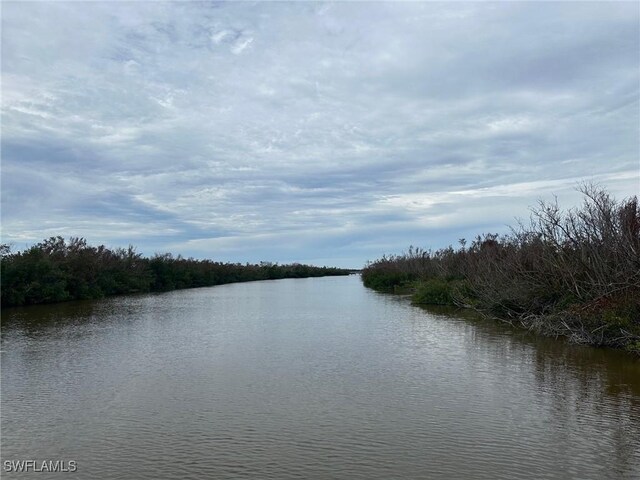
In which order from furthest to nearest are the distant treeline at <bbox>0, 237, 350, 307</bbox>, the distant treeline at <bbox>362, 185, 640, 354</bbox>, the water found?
the distant treeline at <bbox>0, 237, 350, 307</bbox>, the distant treeline at <bbox>362, 185, 640, 354</bbox>, the water

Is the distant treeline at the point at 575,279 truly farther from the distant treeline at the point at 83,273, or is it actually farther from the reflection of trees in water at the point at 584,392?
the distant treeline at the point at 83,273

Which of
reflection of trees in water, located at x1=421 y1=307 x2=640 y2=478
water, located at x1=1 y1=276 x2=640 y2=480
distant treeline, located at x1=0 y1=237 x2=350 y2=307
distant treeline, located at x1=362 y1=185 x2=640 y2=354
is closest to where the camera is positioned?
water, located at x1=1 y1=276 x2=640 y2=480

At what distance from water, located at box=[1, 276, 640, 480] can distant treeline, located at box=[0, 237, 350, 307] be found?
1262 centimetres

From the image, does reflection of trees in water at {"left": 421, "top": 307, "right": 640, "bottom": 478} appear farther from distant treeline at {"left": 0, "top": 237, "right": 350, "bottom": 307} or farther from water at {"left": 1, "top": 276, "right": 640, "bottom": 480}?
distant treeline at {"left": 0, "top": 237, "right": 350, "bottom": 307}

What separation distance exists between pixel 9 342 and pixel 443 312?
63.3ft

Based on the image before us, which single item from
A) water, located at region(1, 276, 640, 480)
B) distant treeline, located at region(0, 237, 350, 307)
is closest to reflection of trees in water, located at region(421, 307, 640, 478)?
water, located at region(1, 276, 640, 480)

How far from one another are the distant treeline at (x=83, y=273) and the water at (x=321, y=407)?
41.4ft

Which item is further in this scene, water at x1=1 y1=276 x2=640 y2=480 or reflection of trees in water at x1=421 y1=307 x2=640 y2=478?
reflection of trees in water at x1=421 y1=307 x2=640 y2=478

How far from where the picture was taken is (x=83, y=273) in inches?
1455

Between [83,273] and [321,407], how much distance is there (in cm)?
3208

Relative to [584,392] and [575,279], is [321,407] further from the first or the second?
[575,279]

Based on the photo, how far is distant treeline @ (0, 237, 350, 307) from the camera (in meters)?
29.1

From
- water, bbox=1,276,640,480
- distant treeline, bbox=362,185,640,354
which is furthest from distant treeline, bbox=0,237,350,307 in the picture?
distant treeline, bbox=362,185,640,354

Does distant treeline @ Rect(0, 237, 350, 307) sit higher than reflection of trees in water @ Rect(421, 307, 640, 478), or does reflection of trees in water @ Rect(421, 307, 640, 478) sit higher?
distant treeline @ Rect(0, 237, 350, 307)
